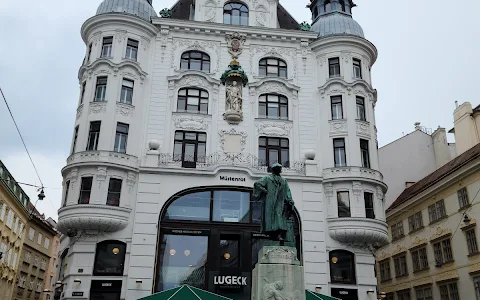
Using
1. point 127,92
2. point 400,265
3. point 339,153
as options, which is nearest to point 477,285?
point 400,265

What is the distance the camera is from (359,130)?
2770cm

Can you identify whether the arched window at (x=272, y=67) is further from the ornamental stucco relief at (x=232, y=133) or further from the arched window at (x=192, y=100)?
the ornamental stucco relief at (x=232, y=133)

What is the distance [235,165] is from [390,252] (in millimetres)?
18646

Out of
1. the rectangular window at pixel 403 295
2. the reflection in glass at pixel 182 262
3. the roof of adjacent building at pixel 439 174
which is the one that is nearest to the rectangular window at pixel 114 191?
the reflection in glass at pixel 182 262

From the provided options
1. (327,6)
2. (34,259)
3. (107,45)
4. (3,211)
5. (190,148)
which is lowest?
(34,259)

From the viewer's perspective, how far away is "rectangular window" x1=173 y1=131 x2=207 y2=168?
2642 cm

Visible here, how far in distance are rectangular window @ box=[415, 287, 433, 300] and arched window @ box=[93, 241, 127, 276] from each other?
21055 mm

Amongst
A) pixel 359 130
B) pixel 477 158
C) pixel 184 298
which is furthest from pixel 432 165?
pixel 184 298

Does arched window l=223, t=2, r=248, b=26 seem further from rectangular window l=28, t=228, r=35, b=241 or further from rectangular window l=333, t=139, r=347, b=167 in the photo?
rectangular window l=28, t=228, r=35, b=241

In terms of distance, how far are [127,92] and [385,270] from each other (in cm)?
2596

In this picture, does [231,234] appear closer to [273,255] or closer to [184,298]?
[184,298]

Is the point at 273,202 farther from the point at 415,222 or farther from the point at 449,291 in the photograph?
the point at 415,222

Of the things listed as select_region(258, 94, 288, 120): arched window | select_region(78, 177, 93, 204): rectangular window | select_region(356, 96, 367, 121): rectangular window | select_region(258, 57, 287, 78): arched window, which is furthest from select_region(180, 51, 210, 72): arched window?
select_region(356, 96, 367, 121): rectangular window

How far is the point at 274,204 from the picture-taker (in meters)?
13.4
